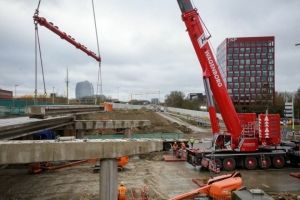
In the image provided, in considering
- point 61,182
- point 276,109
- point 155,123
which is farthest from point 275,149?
point 276,109

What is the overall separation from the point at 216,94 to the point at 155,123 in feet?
125

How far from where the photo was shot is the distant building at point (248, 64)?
119562mm

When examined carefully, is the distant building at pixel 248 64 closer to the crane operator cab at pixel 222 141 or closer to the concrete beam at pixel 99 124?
the concrete beam at pixel 99 124

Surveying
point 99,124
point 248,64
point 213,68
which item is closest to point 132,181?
point 213,68

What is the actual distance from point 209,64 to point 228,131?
14.6 feet

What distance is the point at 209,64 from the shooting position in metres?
22.0

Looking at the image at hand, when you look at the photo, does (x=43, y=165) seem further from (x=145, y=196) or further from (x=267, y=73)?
(x=267, y=73)

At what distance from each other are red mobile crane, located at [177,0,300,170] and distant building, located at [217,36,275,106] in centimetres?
9631

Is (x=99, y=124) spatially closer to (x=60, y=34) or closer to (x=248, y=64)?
(x=60, y=34)

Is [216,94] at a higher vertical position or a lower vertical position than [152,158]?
higher

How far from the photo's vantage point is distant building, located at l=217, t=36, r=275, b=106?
119562 mm

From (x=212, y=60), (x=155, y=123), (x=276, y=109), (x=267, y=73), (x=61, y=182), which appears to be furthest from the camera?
(x=267, y=73)

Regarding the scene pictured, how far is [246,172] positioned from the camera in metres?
22.1

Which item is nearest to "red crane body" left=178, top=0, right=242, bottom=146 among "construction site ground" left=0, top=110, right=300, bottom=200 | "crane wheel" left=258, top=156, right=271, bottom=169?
"crane wheel" left=258, top=156, right=271, bottom=169
